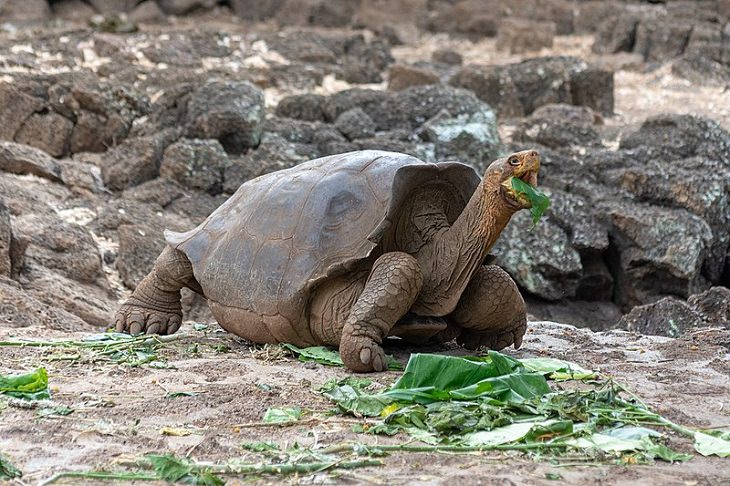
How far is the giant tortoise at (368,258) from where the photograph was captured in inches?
159

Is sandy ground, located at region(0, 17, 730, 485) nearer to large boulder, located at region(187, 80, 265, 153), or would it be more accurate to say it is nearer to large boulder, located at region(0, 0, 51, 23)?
large boulder, located at region(187, 80, 265, 153)

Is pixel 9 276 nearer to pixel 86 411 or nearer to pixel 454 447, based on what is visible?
pixel 86 411

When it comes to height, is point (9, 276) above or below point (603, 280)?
above

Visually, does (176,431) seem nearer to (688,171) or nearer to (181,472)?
(181,472)

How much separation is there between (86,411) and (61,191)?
14.8ft

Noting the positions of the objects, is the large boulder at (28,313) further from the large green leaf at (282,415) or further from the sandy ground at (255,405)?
the large green leaf at (282,415)

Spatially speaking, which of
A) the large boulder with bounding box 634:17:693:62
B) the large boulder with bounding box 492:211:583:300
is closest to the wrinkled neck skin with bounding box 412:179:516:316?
the large boulder with bounding box 492:211:583:300

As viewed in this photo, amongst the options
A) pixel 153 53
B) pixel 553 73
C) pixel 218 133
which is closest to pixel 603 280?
pixel 218 133

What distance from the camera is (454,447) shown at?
280cm

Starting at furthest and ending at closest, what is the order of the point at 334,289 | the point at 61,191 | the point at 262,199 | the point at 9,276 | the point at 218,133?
the point at 218,133 < the point at 61,191 < the point at 9,276 < the point at 262,199 < the point at 334,289

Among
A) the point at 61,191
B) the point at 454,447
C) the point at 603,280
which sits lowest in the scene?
the point at 603,280

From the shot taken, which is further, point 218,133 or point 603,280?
point 218,133

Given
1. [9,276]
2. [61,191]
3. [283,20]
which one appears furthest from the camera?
[283,20]

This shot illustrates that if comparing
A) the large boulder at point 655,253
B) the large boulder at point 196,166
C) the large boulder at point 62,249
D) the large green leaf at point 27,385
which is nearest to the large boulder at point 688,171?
the large boulder at point 655,253
